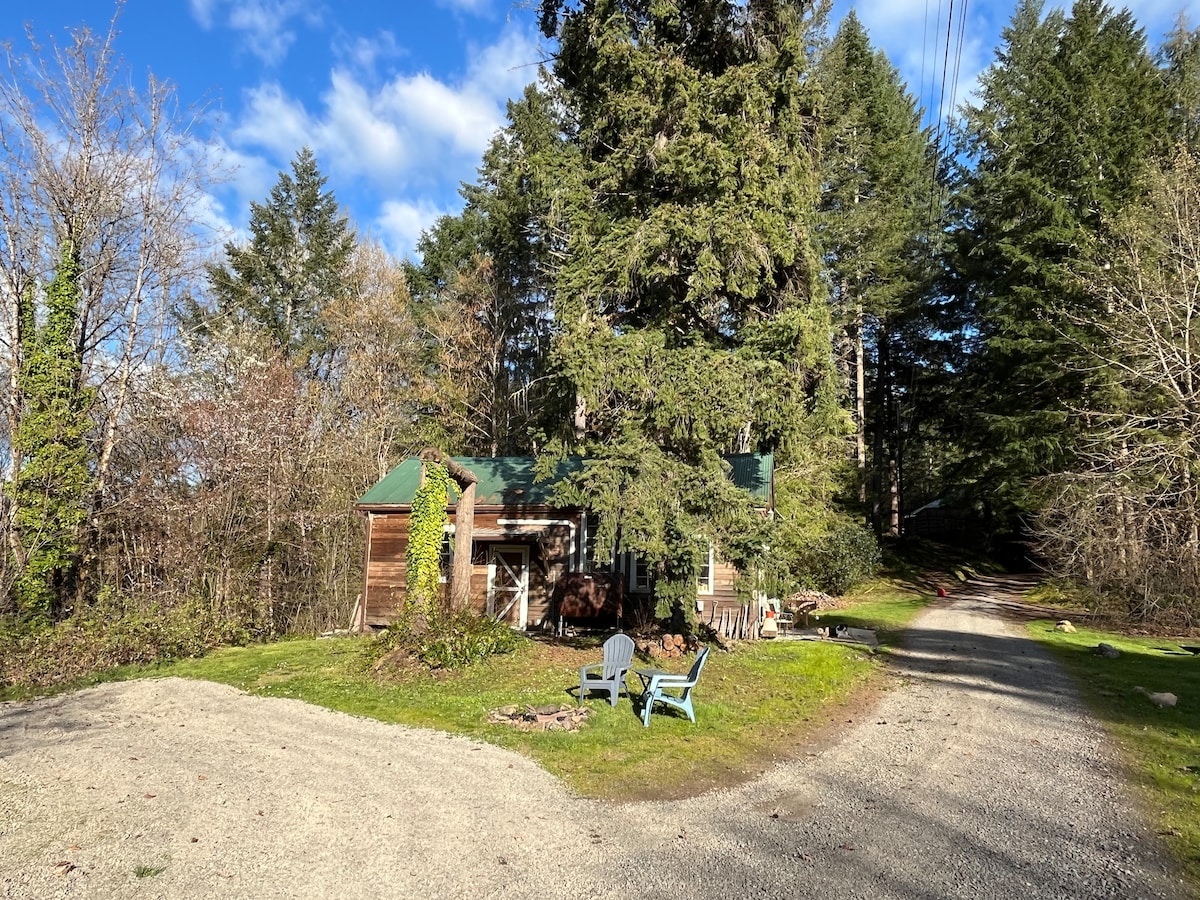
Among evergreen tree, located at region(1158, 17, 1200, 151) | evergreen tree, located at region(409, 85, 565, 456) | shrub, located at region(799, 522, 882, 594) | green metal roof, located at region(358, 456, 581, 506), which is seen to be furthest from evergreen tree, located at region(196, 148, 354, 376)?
evergreen tree, located at region(1158, 17, 1200, 151)

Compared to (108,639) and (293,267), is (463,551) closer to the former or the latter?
(108,639)

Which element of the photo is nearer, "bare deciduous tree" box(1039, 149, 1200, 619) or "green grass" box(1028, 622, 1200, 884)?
"green grass" box(1028, 622, 1200, 884)

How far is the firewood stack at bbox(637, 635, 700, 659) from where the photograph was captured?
11883mm

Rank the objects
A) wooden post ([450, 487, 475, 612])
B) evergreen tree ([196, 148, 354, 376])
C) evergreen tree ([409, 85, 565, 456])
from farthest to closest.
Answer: evergreen tree ([196, 148, 354, 376]) → evergreen tree ([409, 85, 565, 456]) → wooden post ([450, 487, 475, 612])

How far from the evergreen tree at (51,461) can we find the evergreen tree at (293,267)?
1223 centimetres

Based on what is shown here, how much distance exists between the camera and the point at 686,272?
1307cm

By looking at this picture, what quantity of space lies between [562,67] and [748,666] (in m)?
12.3

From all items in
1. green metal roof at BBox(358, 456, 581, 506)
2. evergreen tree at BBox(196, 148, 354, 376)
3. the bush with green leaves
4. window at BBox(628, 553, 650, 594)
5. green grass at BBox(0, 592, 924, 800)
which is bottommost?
green grass at BBox(0, 592, 924, 800)

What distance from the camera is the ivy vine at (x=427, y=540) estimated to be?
11266 mm

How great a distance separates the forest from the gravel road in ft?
16.1

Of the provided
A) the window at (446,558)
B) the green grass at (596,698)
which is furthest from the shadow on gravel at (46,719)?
the window at (446,558)

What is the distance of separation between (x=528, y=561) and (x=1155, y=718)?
37.2 feet

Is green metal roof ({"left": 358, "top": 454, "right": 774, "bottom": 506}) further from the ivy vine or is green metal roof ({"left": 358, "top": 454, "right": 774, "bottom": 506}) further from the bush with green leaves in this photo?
the bush with green leaves

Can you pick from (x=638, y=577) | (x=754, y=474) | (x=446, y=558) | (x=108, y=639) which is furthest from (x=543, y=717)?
(x=754, y=474)
